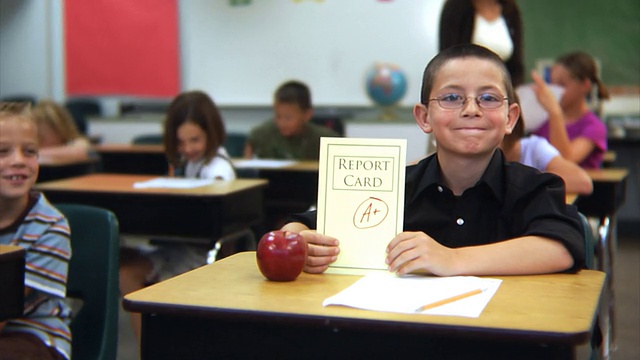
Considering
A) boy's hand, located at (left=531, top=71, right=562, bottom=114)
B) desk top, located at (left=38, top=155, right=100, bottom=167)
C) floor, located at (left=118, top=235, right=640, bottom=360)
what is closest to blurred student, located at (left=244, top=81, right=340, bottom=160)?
desk top, located at (left=38, top=155, right=100, bottom=167)

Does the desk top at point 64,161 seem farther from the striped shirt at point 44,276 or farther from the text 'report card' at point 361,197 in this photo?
the text 'report card' at point 361,197

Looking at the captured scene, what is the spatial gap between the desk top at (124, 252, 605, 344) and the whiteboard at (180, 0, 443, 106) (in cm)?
542

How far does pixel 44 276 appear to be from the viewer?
1988mm

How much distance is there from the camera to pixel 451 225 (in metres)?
1.63

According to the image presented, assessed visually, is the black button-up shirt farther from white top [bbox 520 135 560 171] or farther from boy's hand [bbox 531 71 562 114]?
boy's hand [bbox 531 71 562 114]

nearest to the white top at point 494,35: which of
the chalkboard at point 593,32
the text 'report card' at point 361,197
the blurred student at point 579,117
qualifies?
the blurred student at point 579,117

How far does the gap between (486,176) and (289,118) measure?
3.43 m

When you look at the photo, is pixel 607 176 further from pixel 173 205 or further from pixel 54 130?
pixel 54 130

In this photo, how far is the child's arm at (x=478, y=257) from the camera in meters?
1.37

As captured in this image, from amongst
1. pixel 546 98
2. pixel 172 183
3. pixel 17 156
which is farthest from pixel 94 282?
pixel 546 98

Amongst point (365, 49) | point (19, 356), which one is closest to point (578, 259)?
point (19, 356)

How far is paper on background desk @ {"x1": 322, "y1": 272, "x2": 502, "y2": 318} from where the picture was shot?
1173 millimetres

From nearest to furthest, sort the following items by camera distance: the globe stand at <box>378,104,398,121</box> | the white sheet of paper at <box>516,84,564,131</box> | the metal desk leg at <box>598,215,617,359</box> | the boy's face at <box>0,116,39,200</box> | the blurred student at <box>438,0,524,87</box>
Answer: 1. the boy's face at <box>0,116,39,200</box>
2. the blurred student at <box>438,0,524,87</box>
3. the metal desk leg at <box>598,215,617,359</box>
4. the white sheet of paper at <box>516,84,564,131</box>
5. the globe stand at <box>378,104,398,121</box>

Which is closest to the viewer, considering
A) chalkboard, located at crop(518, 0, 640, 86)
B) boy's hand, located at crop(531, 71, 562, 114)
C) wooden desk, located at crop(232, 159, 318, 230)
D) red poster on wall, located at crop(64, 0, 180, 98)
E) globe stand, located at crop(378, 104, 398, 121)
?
boy's hand, located at crop(531, 71, 562, 114)
